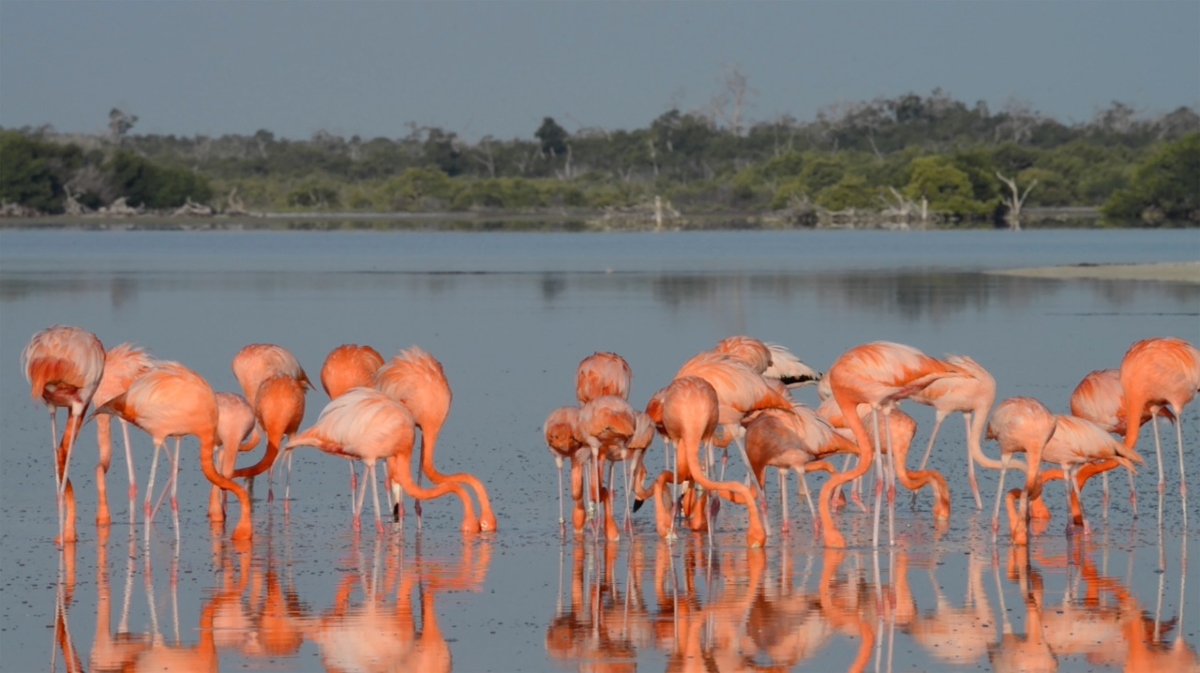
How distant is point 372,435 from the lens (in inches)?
280

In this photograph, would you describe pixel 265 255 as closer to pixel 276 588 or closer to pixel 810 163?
pixel 276 588

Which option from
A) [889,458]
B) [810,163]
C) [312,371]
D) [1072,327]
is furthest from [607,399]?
[810,163]

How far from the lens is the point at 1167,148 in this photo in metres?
53.5

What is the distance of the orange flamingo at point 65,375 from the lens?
6.87 metres

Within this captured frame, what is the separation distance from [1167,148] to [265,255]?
1186 inches

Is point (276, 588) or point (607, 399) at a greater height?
point (607, 399)

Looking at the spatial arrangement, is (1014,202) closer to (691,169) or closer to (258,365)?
(691,169)

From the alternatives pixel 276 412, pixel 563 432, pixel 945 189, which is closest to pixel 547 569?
pixel 563 432

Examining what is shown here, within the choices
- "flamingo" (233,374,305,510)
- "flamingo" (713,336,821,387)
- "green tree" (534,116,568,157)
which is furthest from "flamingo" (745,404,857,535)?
"green tree" (534,116,568,157)

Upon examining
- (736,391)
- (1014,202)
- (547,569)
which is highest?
(1014,202)

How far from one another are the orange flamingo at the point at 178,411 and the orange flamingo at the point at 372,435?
1.09ft

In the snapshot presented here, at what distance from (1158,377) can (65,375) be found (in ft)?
14.8

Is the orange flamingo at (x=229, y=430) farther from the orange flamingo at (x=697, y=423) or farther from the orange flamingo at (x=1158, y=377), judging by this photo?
the orange flamingo at (x=1158, y=377)

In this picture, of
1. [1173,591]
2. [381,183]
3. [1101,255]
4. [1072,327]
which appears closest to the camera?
[1173,591]
